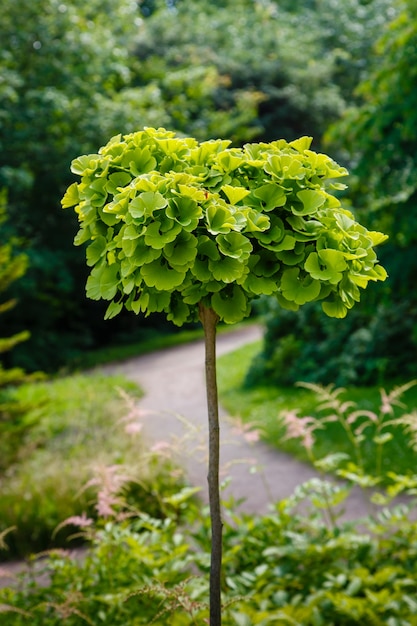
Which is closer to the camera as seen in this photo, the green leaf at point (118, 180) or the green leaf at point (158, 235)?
the green leaf at point (158, 235)

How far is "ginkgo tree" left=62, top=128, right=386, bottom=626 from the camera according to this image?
5.86 ft

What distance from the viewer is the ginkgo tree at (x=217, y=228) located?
5.86 ft

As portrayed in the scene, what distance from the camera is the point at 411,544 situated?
3355 mm

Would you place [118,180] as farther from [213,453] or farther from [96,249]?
[213,453]

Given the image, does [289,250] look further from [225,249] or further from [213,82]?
[213,82]

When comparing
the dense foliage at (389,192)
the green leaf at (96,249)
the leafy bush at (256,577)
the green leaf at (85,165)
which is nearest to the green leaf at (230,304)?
the green leaf at (96,249)

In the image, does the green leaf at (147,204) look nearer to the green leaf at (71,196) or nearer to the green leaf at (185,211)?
the green leaf at (185,211)

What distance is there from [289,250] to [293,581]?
1.82 m

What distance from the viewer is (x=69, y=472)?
17.6 ft

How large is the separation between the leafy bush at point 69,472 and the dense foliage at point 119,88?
409 centimetres

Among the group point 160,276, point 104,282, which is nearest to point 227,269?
point 160,276

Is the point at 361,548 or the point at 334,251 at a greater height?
the point at 334,251

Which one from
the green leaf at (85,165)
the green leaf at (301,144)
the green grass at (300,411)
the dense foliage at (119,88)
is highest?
the dense foliage at (119,88)

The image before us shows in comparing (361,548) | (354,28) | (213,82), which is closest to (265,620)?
(361,548)
